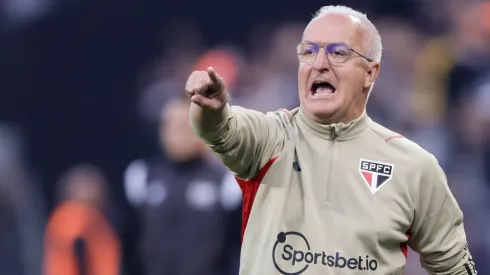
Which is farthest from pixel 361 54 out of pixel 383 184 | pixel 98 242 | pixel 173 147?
pixel 98 242

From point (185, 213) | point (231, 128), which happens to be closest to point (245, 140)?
point (231, 128)

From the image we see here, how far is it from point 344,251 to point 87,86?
3492mm

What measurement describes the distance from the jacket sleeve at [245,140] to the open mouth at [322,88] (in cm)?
15

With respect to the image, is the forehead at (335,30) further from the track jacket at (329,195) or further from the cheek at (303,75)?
the track jacket at (329,195)

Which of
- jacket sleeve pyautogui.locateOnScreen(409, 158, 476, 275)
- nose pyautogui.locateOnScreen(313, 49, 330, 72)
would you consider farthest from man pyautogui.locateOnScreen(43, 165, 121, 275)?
nose pyautogui.locateOnScreen(313, 49, 330, 72)

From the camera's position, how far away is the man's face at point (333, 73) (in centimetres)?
310

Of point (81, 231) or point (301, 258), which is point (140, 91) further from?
point (301, 258)

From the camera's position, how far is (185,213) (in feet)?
16.5

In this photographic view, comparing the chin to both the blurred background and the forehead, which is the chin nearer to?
the forehead

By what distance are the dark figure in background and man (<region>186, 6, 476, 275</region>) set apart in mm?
1853

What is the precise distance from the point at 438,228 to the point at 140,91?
10.5ft

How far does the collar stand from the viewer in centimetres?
312

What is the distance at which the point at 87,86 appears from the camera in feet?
20.2

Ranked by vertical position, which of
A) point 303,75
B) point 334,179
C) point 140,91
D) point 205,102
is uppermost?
point 140,91
